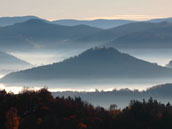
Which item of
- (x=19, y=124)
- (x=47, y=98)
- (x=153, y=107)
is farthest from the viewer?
(x=153, y=107)

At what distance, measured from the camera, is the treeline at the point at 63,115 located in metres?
104

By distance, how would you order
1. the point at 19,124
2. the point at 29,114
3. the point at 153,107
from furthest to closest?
the point at 153,107, the point at 29,114, the point at 19,124

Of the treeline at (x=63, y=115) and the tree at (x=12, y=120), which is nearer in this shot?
the tree at (x=12, y=120)

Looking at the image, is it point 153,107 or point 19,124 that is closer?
point 19,124

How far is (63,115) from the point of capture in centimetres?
11450

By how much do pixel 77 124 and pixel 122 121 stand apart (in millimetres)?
12299

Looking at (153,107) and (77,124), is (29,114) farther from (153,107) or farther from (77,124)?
(153,107)

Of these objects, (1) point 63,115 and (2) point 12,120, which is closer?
(2) point 12,120

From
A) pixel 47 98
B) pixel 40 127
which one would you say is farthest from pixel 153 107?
pixel 40 127

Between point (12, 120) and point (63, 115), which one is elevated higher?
point (63, 115)

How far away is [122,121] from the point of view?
116 meters

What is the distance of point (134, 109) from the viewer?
12925 centimetres

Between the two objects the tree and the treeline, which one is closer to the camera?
the tree

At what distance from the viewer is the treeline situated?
104 meters
